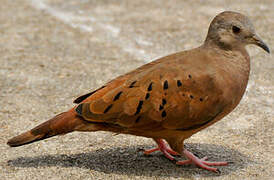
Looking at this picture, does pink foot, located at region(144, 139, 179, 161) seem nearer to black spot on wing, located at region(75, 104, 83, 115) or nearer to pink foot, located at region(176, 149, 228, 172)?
pink foot, located at region(176, 149, 228, 172)

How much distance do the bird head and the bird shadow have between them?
1095 mm

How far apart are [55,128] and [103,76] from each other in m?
2.41

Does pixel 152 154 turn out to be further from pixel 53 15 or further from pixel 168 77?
pixel 53 15

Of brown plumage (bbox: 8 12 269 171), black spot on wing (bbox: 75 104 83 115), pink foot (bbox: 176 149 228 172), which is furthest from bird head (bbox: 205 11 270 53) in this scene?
black spot on wing (bbox: 75 104 83 115)

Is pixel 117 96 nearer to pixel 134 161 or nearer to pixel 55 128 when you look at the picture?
pixel 55 128

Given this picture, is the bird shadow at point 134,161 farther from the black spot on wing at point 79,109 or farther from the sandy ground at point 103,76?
the black spot on wing at point 79,109

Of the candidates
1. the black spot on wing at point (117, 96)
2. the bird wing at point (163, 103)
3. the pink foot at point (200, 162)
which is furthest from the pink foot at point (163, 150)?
the black spot on wing at point (117, 96)

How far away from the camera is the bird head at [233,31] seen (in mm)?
4586

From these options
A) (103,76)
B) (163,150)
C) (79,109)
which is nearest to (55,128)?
(79,109)

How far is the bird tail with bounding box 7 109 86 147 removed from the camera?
4359mm

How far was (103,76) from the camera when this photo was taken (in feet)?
22.0

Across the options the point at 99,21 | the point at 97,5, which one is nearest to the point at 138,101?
the point at 99,21

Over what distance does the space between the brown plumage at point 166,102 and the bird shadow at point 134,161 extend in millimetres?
201

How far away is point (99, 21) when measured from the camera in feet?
28.3
